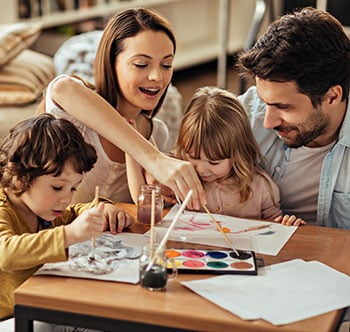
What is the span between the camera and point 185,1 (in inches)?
265

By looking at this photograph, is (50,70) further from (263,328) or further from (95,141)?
(263,328)

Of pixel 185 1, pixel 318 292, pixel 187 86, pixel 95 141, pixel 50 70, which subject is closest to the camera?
pixel 318 292

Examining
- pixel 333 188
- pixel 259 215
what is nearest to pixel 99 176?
pixel 259 215

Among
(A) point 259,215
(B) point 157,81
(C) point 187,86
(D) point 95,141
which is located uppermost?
(B) point 157,81

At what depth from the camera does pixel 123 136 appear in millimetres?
2164

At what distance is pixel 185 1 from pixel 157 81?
4436 millimetres

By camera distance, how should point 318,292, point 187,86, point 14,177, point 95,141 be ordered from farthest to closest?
1. point 187,86
2. point 95,141
3. point 14,177
4. point 318,292

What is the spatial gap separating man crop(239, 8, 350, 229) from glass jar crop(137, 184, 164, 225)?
0.41 metres

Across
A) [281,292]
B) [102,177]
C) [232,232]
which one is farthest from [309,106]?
[281,292]

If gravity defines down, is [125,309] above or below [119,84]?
below

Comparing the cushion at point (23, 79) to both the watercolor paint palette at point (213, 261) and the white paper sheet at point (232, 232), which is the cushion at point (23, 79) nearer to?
the white paper sheet at point (232, 232)

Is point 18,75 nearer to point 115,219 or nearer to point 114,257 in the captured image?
point 115,219

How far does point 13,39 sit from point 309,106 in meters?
1.99

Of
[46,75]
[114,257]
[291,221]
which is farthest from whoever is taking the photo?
[46,75]
